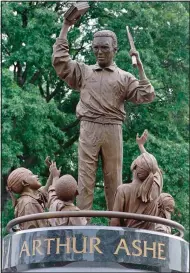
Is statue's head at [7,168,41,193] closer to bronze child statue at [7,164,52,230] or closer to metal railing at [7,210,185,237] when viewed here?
bronze child statue at [7,164,52,230]

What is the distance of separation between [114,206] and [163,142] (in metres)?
12.1

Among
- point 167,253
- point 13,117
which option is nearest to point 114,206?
point 167,253

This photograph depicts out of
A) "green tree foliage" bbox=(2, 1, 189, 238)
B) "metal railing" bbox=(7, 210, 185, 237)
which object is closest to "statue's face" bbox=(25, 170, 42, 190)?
"metal railing" bbox=(7, 210, 185, 237)

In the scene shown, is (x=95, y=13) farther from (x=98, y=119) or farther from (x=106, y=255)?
(x=106, y=255)

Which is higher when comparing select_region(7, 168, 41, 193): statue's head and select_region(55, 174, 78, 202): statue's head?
select_region(7, 168, 41, 193): statue's head

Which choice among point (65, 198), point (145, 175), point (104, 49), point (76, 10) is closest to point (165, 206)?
point (145, 175)

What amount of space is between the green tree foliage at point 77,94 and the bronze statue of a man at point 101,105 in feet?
30.9

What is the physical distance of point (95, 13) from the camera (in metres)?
27.5

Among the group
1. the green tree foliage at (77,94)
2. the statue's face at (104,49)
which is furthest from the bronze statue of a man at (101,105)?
the green tree foliage at (77,94)

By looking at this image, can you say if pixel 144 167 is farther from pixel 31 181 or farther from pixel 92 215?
pixel 31 181

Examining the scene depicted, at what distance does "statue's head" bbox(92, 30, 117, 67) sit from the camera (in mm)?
14531

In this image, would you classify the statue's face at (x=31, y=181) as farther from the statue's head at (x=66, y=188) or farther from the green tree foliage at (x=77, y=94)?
the green tree foliage at (x=77, y=94)

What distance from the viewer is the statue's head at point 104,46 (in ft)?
47.7

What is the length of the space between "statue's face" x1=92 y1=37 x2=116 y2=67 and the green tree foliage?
31.3 feet
